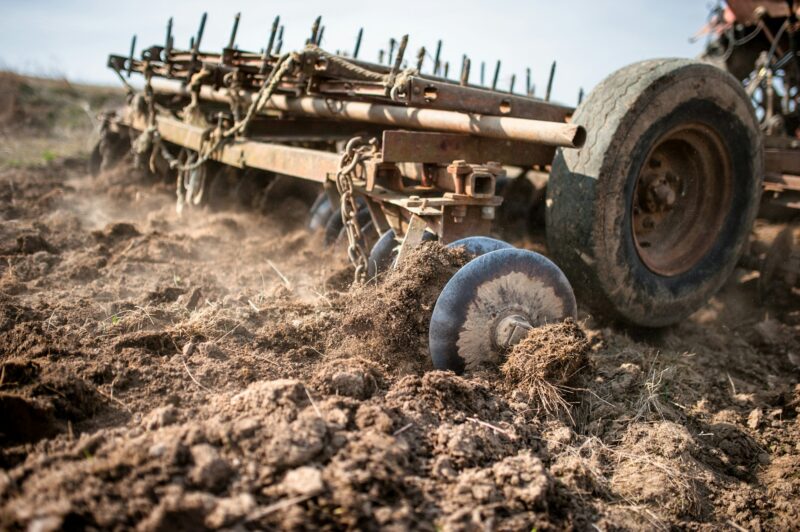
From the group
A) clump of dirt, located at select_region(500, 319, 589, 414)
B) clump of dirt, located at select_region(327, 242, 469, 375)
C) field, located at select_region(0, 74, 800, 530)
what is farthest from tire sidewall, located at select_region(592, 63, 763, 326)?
clump of dirt, located at select_region(327, 242, 469, 375)

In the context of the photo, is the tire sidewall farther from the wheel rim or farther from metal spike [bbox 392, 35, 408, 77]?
metal spike [bbox 392, 35, 408, 77]

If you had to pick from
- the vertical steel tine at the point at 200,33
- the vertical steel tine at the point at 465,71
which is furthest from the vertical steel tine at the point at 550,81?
the vertical steel tine at the point at 200,33

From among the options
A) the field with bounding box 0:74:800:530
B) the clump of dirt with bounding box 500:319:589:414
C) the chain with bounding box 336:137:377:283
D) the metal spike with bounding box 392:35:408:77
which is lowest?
the field with bounding box 0:74:800:530

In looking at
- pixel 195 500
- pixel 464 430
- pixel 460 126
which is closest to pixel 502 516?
pixel 464 430

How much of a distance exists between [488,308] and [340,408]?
89 centimetres

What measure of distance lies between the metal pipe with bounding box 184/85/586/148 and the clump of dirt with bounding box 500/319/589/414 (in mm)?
894

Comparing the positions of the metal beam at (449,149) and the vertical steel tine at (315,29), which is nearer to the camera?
the metal beam at (449,149)

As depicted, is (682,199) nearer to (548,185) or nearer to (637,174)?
(637,174)

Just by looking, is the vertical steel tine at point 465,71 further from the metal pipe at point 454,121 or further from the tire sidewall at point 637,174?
the tire sidewall at point 637,174

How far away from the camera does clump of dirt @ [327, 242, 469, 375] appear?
2848mm

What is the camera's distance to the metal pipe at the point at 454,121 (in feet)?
9.52

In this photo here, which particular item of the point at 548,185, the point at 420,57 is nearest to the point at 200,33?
the point at 420,57

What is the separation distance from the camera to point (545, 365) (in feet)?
8.79

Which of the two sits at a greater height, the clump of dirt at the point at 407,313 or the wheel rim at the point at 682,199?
the wheel rim at the point at 682,199
